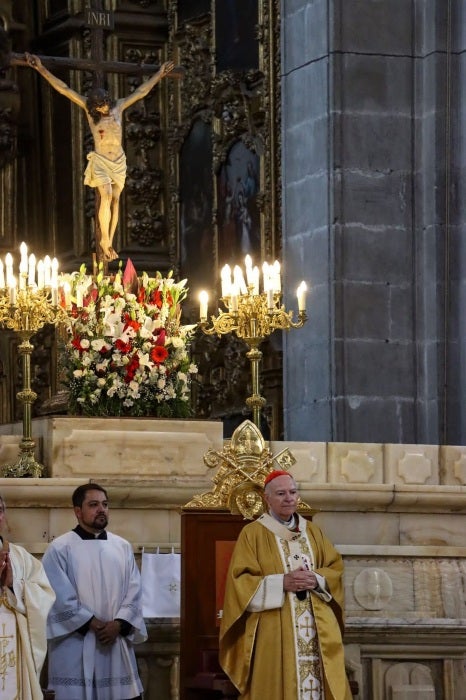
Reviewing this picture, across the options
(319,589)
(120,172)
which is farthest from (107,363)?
(319,589)

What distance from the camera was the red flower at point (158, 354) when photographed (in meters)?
13.9

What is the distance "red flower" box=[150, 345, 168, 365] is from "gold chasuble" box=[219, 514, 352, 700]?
2.76m

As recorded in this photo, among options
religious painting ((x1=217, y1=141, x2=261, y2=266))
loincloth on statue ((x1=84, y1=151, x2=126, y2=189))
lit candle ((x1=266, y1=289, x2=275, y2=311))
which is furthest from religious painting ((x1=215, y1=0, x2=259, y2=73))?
lit candle ((x1=266, y1=289, x2=275, y2=311))

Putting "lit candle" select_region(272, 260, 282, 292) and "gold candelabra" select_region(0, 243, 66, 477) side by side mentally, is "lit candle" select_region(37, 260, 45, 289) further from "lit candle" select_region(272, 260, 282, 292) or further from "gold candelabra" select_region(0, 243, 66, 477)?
"lit candle" select_region(272, 260, 282, 292)

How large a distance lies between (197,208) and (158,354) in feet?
24.9

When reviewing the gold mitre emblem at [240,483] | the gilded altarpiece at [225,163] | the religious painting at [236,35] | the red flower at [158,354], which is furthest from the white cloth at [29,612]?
the religious painting at [236,35]

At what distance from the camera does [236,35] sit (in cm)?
2048

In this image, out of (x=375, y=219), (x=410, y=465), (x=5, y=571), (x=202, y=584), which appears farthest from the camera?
(x=375, y=219)

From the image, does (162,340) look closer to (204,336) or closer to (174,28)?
(204,336)

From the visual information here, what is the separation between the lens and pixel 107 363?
546 inches

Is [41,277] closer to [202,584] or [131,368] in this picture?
[131,368]

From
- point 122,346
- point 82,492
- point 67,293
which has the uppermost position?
point 67,293

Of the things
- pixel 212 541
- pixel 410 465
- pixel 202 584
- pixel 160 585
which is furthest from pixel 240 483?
pixel 410 465

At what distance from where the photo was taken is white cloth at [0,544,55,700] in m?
11.0
